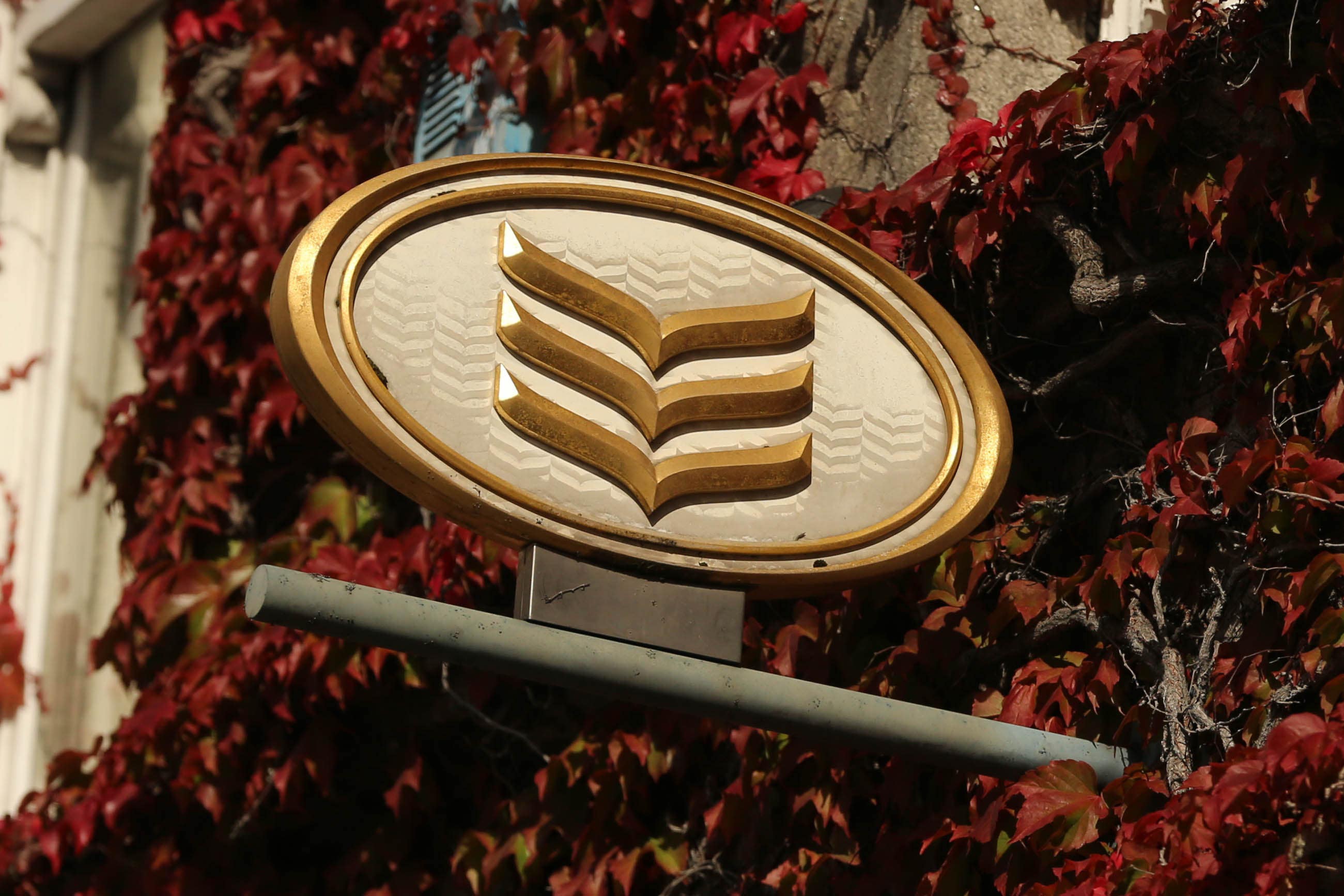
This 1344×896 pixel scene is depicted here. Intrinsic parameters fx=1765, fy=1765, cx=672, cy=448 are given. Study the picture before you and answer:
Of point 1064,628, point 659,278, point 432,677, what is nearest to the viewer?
point 659,278

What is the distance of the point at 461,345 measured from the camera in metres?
2.41

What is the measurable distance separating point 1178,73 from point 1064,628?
0.90 m

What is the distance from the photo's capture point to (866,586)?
3006 millimetres

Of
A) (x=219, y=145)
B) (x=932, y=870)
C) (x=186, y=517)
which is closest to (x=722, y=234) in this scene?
(x=932, y=870)

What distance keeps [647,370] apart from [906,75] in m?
1.24

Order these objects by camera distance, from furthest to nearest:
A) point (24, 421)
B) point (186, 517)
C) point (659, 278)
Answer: point (24, 421) < point (186, 517) < point (659, 278)

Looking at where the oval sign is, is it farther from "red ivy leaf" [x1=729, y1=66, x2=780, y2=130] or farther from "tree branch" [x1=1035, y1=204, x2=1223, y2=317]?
"red ivy leaf" [x1=729, y1=66, x2=780, y2=130]

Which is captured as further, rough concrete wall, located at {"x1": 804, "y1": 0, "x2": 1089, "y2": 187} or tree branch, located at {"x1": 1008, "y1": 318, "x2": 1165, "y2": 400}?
rough concrete wall, located at {"x1": 804, "y1": 0, "x2": 1089, "y2": 187}

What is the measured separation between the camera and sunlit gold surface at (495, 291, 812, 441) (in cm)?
245

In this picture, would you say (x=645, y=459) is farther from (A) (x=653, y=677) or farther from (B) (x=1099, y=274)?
(B) (x=1099, y=274)

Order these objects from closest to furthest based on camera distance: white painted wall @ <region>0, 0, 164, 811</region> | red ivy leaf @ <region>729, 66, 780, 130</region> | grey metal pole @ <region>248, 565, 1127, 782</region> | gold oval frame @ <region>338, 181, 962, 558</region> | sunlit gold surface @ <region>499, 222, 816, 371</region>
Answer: grey metal pole @ <region>248, 565, 1127, 782</region>
gold oval frame @ <region>338, 181, 962, 558</region>
sunlit gold surface @ <region>499, 222, 816, 371</region>
red ivy leaf @ <region>729, 66, 780, 130</region>
white painted wall @ <region>0, 0, 164, 811</region>

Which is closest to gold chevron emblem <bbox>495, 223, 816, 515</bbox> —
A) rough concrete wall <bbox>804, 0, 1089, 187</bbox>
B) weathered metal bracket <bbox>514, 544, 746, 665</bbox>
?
weathered metal bracket <bbox>514, 544, 746, 665</bbox>

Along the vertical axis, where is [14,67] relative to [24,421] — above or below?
above

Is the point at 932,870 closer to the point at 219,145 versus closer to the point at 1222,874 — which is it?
the point at 1222,874
